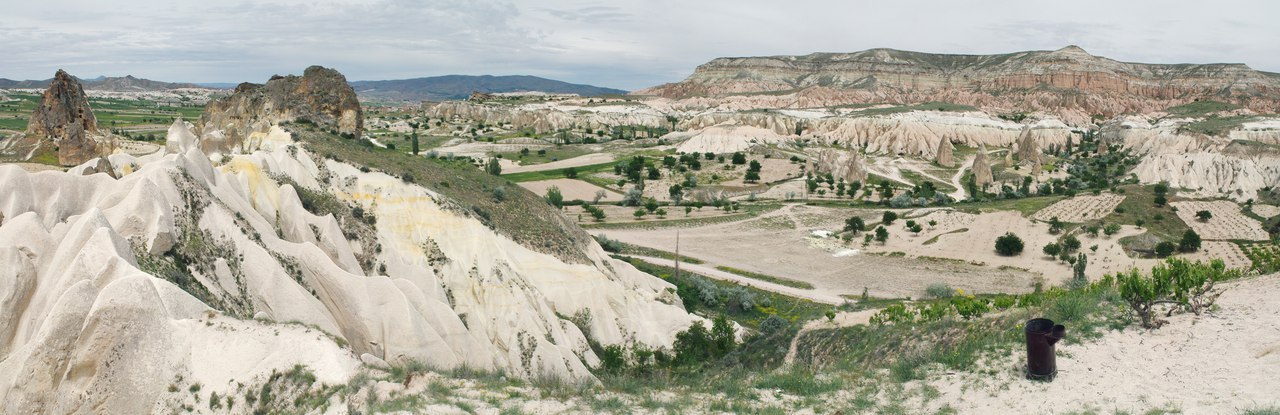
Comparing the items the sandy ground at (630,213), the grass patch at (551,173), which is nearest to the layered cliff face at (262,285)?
the sandy ground at (630,213)

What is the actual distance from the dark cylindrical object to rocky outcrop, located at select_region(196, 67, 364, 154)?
79.2ft

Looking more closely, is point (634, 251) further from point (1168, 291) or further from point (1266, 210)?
point (1266, 210)

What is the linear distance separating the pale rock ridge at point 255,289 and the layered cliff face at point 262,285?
0.03m

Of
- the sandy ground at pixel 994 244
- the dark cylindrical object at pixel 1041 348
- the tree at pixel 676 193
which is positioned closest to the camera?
the dark cylindrical object at pixel 1041 348

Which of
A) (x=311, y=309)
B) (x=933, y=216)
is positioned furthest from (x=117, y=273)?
(x=933, y=216)

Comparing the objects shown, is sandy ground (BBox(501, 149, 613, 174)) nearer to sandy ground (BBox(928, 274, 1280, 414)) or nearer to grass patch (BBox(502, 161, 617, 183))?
grass patch (BBox(502, 161, 617, 183))

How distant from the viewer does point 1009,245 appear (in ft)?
136

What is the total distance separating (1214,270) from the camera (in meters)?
14.5

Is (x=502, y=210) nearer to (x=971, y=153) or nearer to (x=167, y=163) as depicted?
(x=167, y=163)

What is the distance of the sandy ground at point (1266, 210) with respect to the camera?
169 ft

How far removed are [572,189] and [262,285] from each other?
51692mm

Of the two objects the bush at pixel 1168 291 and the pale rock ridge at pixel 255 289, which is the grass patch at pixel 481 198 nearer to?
the pale rock ridge at pixel 255 289

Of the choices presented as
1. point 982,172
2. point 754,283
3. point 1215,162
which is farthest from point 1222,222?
point 754,283

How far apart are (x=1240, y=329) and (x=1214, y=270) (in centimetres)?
288
